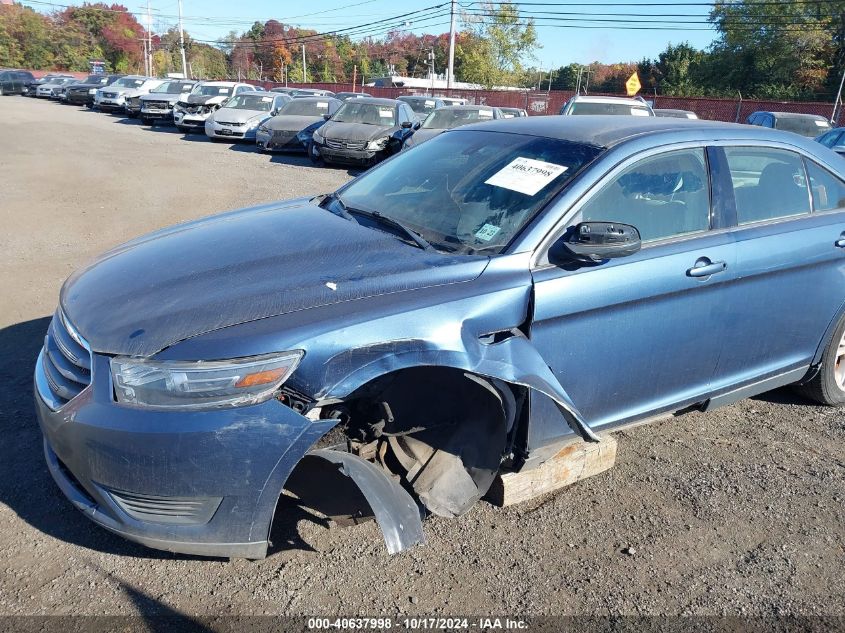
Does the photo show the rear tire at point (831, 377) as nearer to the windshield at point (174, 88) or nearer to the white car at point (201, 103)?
the white car at point (201, 103)

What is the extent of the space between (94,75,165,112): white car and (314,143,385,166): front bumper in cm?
1649

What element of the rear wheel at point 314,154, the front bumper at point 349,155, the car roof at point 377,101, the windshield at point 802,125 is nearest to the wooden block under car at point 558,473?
the front bumper at point 349,155

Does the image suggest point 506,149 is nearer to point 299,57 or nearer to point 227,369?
point 227,369

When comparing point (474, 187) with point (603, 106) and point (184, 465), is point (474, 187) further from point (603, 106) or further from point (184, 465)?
point (603, 106)

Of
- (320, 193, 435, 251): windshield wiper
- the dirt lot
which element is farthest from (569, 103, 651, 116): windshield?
(320, 193, 435, 251): windshield wiper

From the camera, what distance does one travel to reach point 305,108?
17.5 m

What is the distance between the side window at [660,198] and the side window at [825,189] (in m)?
0.96

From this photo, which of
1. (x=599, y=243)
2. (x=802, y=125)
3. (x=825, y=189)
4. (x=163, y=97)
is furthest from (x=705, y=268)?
(x=163, y=97)

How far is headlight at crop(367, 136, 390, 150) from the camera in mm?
14438

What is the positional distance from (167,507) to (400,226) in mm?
1586

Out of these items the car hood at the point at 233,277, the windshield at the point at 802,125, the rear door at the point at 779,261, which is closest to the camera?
the car hood at the point at 233,277

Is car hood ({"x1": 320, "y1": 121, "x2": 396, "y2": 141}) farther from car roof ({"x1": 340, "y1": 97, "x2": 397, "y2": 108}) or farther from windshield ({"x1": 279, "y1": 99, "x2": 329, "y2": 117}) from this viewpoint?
windshield ({"x1": 279, "y1": 99, "x2": 329, "y2": 117})

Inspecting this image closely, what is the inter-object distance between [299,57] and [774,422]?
93420mm

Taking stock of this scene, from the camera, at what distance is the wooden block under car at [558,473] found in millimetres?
3121
